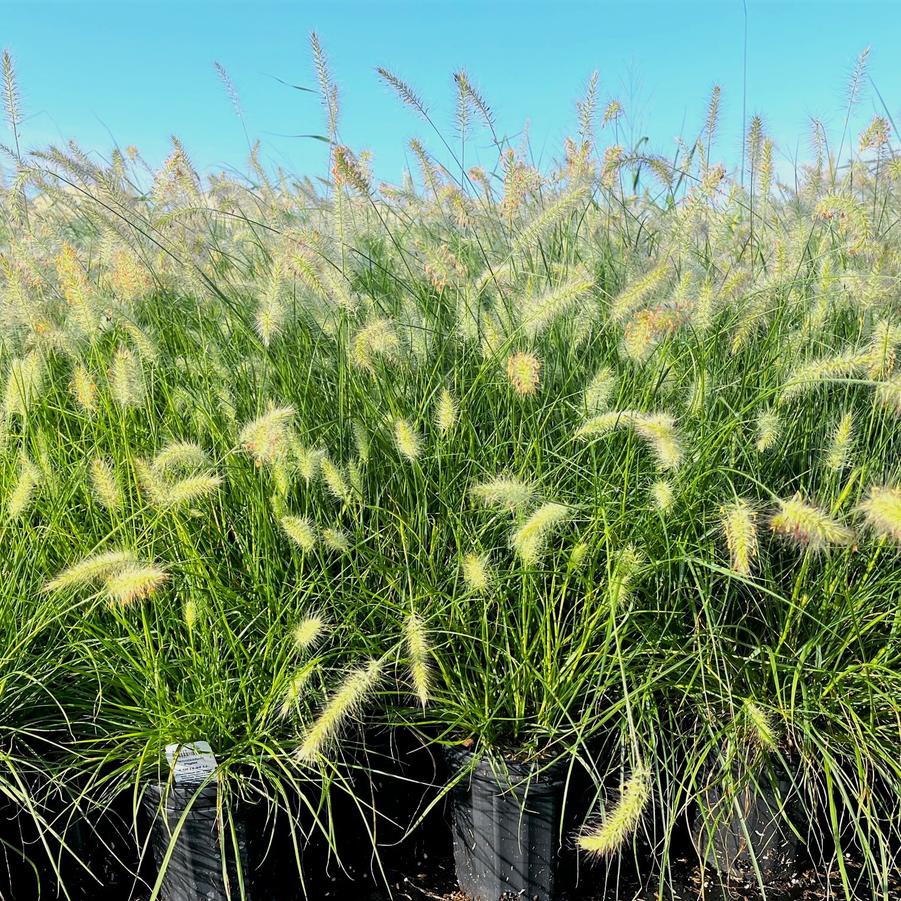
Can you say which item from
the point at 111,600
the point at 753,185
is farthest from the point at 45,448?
the point at 753,185

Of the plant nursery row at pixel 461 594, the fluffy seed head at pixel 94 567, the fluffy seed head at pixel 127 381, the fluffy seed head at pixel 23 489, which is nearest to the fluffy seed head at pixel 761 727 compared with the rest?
the plant nursery row at pixel 461 594

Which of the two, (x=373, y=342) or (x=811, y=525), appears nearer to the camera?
(x=811, y=525)

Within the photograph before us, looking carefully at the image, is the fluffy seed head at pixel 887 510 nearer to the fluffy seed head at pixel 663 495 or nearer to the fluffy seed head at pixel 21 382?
the fluffy seed head at pixel 663 495

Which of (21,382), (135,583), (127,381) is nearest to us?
(135,583)

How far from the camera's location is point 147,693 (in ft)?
7.08

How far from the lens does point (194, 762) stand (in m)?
2.06

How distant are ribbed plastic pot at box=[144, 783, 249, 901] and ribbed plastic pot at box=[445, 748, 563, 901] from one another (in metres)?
0.54

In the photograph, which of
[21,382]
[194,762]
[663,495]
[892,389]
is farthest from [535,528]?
[21,382]

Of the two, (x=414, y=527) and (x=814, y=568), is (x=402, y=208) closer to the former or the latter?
(x=414, y=527)

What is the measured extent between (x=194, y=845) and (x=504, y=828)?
2.43ft

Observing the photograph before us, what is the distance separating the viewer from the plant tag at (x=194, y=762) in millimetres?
2053

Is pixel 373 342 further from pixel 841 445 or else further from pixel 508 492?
pixel 841 445

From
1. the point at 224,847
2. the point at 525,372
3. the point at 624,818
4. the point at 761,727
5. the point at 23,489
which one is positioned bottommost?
the point at 224,847

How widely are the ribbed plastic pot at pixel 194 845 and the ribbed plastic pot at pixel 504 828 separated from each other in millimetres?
541
